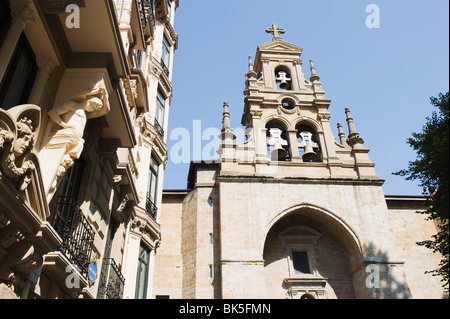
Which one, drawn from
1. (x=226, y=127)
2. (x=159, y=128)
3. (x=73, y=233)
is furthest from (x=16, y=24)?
(x=226, y=127)

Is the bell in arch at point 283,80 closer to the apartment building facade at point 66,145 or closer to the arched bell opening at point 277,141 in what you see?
the arched bell opening at point 277,141

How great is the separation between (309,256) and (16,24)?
17.2 metres

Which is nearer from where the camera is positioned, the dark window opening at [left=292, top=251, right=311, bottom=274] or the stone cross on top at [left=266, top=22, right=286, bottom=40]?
the dark window opening at [left=292, top=251, right=311, bottom=274]

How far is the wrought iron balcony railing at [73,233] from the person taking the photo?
642cm

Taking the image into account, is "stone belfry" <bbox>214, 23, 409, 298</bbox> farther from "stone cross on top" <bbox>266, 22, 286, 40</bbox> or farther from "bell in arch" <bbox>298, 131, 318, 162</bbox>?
"stone cross on top" <bbox>266, 22, 286, 40</bbox>

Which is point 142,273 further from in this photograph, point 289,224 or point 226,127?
point 226,127

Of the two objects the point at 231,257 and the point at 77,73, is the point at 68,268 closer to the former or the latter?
the point at 77,73

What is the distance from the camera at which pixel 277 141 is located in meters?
21.4

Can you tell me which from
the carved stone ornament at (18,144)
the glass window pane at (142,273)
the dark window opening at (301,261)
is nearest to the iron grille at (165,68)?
the glass window pane at (142,273)

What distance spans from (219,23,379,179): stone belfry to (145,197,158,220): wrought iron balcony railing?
261 inches

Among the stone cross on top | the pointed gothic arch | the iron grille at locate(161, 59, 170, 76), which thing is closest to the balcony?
the pointed gothic arch

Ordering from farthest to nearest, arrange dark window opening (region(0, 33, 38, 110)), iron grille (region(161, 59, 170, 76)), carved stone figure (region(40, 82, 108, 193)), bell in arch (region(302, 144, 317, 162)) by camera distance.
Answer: bell in arch (region(302, 144, 317, 162)), iron grille (region(161, 59, 170, 76)), carved stone figure (region(40, 82, 108, 193)), dark window opening (region(0, 33, 38, 110))

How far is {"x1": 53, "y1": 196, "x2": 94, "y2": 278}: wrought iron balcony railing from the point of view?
21.1 feet

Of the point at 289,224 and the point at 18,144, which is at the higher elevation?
the point at 289,224
